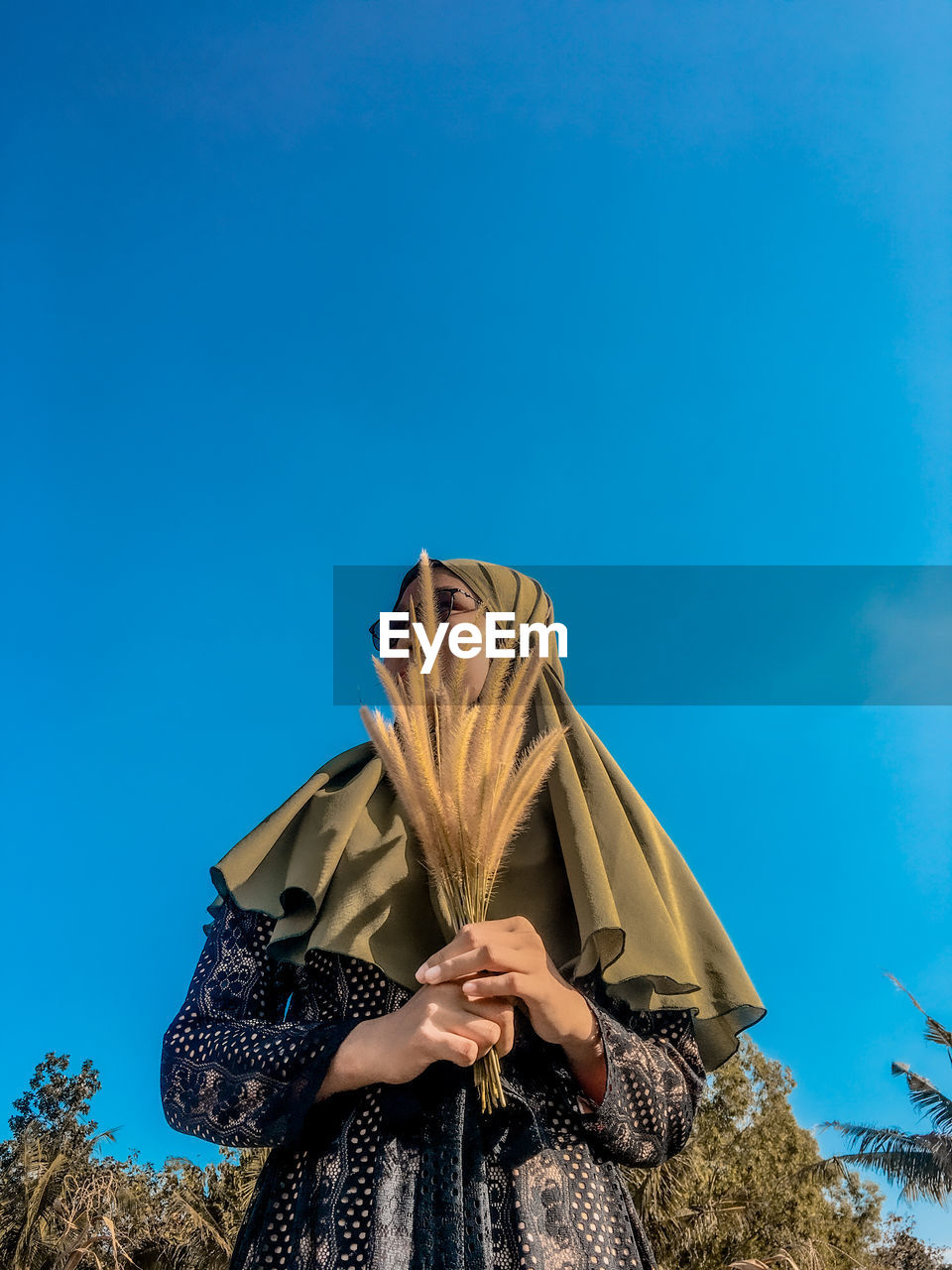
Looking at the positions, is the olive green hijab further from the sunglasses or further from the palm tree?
the palm tree

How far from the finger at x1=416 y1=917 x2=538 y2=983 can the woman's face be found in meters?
0.66

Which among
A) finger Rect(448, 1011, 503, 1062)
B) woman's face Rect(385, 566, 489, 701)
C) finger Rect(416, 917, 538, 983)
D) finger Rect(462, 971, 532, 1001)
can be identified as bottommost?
finger Rect(448, 1011, 503, 1062)

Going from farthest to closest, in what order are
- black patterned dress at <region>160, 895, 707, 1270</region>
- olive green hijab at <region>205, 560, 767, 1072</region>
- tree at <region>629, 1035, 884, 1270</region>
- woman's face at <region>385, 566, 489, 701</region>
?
tree at <region>629, 1035, 884, 1270</region>, woman's face at <region>385, 566, 489, 701</region>, olive green hijab at <region>205, 560, 767, 1072</region>, black patterned dress at <region>160, 895, 707, 1270</region>

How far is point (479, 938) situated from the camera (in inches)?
63.1

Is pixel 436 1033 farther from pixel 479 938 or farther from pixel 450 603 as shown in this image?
pixel 450 603

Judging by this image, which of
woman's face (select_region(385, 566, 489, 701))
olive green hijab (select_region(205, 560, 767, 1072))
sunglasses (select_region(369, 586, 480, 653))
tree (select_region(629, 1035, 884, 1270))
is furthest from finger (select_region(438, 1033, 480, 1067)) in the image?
tree (select_region(629, 1035, 884, 1270))

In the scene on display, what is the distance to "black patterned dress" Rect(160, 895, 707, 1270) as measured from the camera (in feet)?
5.52

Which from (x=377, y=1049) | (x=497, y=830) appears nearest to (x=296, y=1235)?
(x=377, y=1049)

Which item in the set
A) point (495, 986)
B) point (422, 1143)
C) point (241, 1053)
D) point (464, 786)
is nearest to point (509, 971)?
point (495, 986)

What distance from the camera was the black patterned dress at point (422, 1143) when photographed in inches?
66.2

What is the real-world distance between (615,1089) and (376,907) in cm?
56

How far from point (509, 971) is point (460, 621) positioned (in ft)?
3.27

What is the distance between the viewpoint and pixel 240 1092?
1.78m

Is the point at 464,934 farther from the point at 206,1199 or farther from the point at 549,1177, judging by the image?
the point at 206,1199
